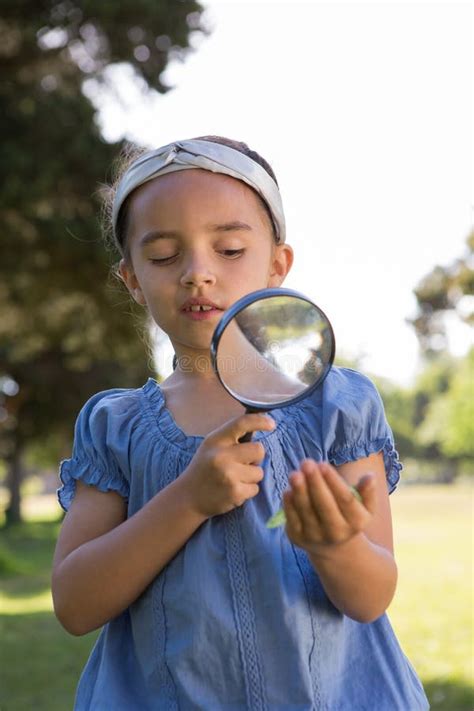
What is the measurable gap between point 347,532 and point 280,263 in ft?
2.76

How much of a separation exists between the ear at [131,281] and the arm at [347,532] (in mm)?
667

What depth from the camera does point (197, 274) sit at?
2.06m

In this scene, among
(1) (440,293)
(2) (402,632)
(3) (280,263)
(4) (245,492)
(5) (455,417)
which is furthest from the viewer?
(5) (455,417)

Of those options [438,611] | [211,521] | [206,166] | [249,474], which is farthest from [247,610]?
[438,611]

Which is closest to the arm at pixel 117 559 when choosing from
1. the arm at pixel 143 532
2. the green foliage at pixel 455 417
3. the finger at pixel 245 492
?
→ the arm at pixel 143 532

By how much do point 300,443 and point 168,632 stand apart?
0.50 meters

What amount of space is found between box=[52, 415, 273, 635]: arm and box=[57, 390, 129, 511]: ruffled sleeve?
66mm

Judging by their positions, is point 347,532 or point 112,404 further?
Answer: point 112,404

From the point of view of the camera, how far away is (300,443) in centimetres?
217

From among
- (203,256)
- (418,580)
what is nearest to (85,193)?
(418,580)

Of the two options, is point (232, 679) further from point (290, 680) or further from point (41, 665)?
point (41, 665)

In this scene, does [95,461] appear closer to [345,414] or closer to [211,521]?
[211,521]

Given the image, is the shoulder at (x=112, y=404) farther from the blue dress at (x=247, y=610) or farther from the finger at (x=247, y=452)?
the finger at (x=247, y=452)

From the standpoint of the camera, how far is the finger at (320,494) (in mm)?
1656
